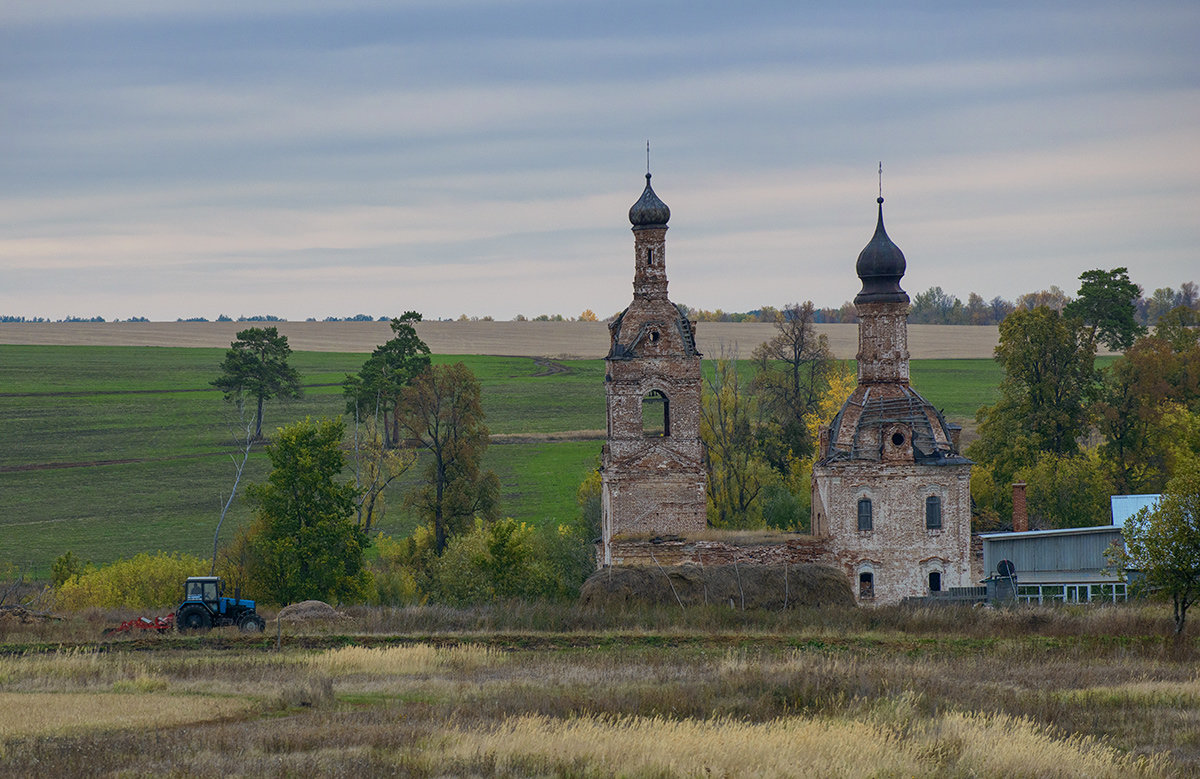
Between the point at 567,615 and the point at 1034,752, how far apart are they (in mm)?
19174

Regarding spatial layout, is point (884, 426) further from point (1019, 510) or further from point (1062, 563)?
point (1019, 510)

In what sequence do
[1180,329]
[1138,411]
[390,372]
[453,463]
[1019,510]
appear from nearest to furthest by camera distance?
[1019,510] < [453,463] < [1138,411] < [390,372] < [1180,329]

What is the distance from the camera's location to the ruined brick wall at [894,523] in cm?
4425

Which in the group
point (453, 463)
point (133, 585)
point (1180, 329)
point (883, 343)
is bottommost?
point (133, 585)

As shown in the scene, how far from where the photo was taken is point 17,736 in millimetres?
21766

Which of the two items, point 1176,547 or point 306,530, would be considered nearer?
point 1176,547

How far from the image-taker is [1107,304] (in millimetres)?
65188

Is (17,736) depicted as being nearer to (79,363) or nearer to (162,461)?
(162,461)

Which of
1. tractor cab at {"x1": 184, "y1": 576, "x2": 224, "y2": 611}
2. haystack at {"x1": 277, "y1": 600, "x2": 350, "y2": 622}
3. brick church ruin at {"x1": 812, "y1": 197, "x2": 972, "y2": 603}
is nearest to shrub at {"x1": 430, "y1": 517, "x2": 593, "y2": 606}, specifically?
haystack at {"x1": 277, "y1": 600, "x2": 350, "y2": 622}

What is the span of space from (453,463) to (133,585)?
491 inches

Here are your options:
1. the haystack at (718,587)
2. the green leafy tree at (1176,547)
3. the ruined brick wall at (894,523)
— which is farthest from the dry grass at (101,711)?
the ruined brick wall at (894,523)

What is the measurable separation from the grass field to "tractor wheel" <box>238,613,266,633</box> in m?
0.76

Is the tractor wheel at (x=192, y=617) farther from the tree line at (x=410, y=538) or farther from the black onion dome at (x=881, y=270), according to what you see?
the black onion dome at (x=881, y=270)

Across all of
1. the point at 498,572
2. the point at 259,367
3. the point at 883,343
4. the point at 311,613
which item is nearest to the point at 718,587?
the point at 498,572
